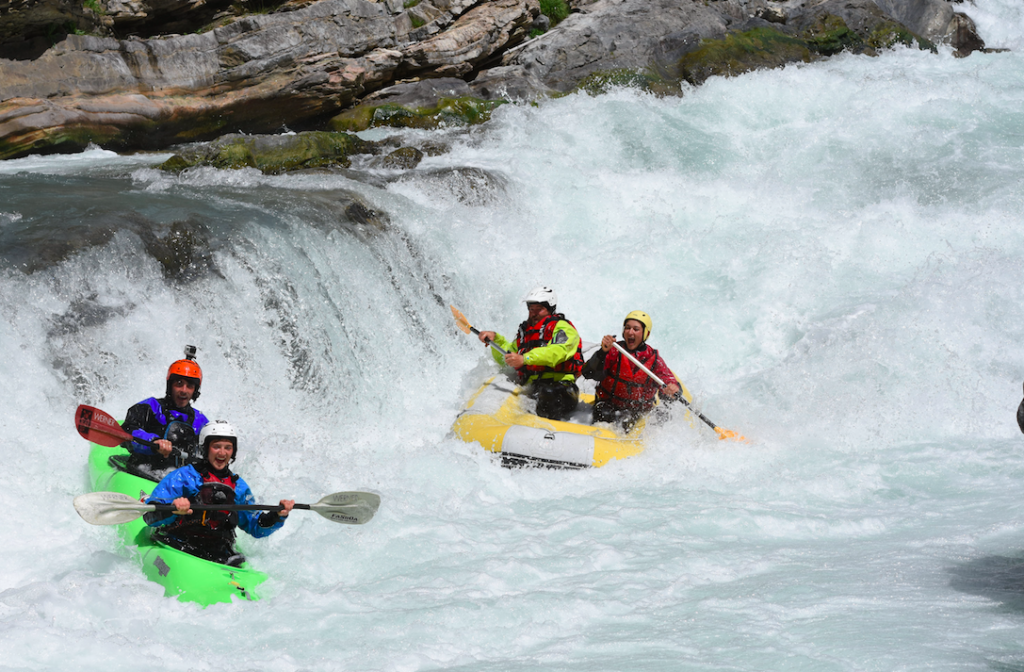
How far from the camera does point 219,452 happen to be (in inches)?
173

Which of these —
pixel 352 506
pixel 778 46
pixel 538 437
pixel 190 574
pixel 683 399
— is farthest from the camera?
pixel 778 46

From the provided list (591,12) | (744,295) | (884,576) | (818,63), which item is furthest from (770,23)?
(884,576)

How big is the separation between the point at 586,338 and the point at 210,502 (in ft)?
17.6

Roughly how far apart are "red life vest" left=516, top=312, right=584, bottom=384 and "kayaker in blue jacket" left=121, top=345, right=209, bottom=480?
2.31 meters

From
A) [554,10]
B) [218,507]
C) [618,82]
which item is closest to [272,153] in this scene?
[618,82]

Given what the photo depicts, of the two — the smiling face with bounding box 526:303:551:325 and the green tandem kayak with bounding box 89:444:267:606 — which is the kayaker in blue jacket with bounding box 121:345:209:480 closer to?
the green tandem kayak with bounding box 89:444:267:606

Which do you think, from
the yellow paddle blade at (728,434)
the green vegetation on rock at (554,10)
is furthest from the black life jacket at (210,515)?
the green vegetation on rock at (554,10)

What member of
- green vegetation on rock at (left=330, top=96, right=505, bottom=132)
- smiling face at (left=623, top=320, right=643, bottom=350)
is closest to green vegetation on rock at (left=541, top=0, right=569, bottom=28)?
green vegetation on rock at (left=330, top=96, right=505, bottom=132)

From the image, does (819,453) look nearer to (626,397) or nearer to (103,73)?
(626,397)

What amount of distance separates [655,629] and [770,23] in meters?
14.1

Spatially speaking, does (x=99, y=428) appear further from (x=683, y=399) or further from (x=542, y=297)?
(x=683, y=399)

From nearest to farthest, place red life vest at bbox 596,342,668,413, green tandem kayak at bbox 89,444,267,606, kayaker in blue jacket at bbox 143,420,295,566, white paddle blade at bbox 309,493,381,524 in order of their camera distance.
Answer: green tandem kayak at bbox 89,444,267,606 → kayaker in blue jacket at bbox 143,420,295,566 → white paddle blade at bbox 309,493,381,524 → red life vest at bbox 596,342,668,413

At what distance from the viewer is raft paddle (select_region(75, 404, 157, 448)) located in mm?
4738

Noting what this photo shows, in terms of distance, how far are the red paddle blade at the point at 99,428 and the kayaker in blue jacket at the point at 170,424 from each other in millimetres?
141
